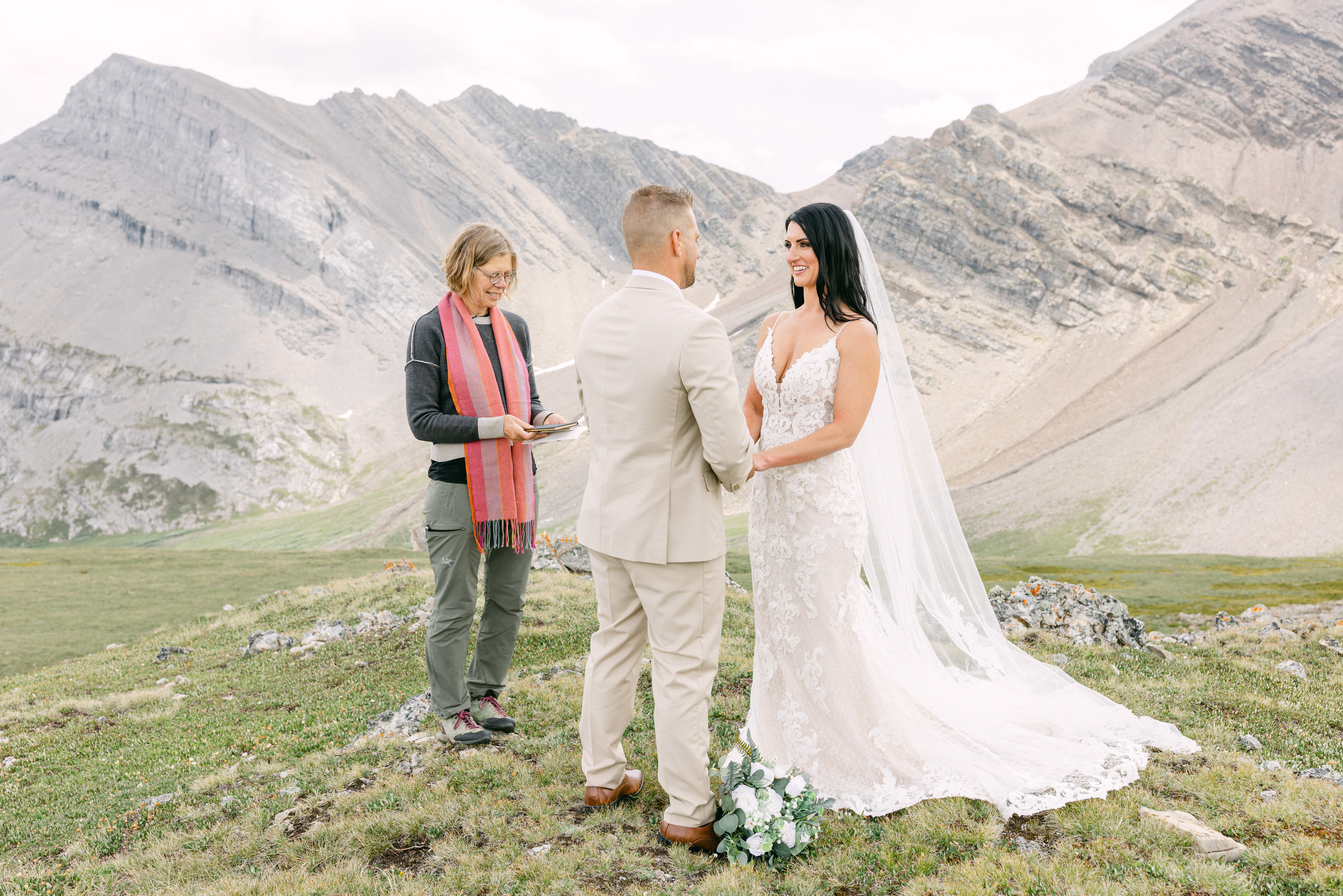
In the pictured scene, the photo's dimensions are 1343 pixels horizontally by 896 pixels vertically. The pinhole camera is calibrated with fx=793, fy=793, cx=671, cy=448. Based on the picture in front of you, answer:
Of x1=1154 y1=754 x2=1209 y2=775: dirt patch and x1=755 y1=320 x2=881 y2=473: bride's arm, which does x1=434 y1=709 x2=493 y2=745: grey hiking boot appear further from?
x1=1154 y1=754 x2=1209 y2=775: dirt patch

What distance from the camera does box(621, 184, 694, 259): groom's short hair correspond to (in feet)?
14.4

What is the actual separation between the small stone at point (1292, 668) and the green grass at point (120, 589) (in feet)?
69.6

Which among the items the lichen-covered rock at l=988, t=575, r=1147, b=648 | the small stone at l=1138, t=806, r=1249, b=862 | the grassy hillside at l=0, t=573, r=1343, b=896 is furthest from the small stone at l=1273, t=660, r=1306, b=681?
the small stone at l=1138, t=806, r=1249, b=862

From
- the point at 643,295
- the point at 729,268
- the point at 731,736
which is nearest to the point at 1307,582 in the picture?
the point at 731,736

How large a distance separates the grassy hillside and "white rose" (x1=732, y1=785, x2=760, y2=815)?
0.33 metres

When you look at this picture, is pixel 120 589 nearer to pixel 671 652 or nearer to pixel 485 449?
pixel 485 449

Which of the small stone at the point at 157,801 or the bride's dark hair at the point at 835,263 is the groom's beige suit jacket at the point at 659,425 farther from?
the small stone at the point at 157,801

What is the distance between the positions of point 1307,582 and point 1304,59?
11913 cm

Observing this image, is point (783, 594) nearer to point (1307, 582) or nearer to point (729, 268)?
point (1307, 582)

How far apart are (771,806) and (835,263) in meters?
3.44

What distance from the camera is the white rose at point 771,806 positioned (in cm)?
462

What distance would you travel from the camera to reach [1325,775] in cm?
579

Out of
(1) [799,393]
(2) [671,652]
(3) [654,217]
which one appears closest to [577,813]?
(2) [671,652]

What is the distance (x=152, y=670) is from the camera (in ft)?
43.5
